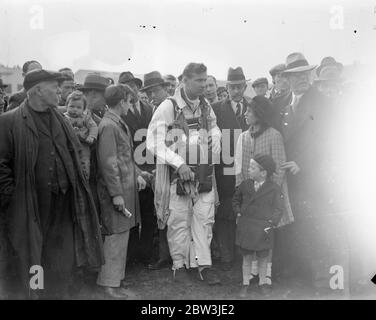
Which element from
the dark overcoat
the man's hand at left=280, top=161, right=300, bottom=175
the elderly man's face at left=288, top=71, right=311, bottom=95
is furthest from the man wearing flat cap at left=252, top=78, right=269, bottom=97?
the dark overcoat

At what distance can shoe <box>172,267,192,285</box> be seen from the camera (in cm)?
450

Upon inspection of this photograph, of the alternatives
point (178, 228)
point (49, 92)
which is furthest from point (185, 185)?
point (49, 92)

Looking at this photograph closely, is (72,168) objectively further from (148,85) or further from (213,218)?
(148,85)

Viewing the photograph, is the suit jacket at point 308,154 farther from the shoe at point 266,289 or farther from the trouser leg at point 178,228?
the trouser leg at point 178,228

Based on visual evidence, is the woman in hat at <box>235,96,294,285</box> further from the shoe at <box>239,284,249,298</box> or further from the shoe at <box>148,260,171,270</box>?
the shoe at <box>148,260,171,270</box>

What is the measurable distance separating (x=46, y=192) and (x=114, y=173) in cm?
65

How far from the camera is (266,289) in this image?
14.1 feet

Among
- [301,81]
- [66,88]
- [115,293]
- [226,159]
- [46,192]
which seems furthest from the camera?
[66,88]

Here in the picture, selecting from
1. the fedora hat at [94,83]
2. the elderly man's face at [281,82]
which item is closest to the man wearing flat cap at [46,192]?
the fedora hat at [94,83]

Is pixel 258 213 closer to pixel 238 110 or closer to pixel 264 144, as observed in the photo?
pixel 264 144

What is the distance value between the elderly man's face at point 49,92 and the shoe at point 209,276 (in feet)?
6.78

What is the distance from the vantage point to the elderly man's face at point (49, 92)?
3.93m

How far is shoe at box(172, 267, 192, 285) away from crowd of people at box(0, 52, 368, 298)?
0.06ft
